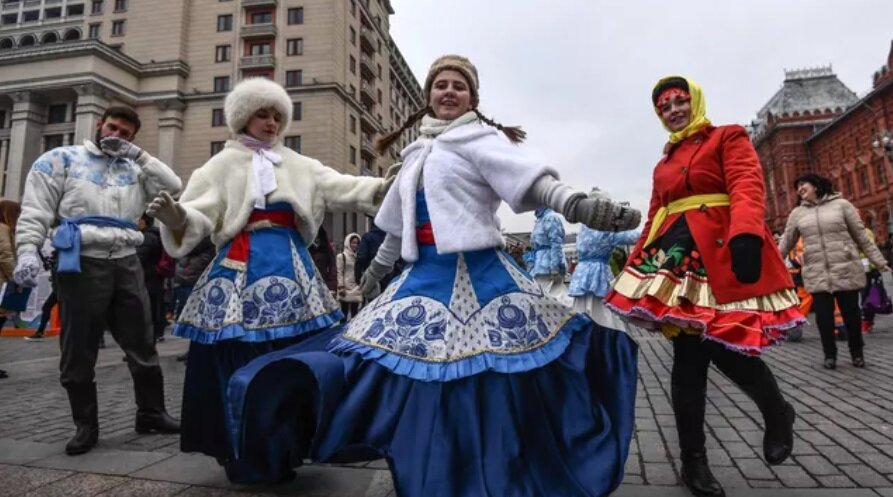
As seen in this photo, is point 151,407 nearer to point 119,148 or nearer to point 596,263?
point 119,148

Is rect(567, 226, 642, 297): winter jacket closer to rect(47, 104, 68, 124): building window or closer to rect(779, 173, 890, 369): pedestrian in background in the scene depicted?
rect(779, 173, 890, 369): pedestrian in background

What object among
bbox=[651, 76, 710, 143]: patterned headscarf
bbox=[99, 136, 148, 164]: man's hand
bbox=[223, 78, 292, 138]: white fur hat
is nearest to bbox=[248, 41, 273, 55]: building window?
bbox=[99, 136, 148, 164]: man's hand

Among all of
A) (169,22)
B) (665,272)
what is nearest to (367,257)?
(665,272)

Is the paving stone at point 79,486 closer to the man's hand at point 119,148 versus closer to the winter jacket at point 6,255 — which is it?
the man's hand at point 119,148

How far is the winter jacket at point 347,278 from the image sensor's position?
390 inches

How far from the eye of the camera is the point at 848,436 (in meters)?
3.08

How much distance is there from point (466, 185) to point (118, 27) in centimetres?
4738

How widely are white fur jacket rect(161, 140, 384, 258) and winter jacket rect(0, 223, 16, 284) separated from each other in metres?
4.54

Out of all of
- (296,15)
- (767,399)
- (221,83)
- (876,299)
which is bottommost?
(767,399)

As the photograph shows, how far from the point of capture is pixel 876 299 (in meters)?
8.16

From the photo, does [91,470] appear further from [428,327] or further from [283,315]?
[428,327]

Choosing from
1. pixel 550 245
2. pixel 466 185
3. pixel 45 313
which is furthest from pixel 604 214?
pixel 45 313

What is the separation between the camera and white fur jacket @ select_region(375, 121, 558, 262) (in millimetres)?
1983

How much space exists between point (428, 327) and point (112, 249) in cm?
256
